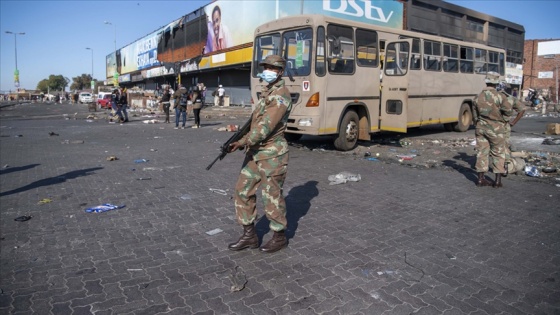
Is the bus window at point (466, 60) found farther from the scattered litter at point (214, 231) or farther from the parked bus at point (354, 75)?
the scattered litter at point (214, 231)

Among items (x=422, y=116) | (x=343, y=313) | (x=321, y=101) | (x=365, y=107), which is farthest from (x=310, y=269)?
(x=422, y=116)

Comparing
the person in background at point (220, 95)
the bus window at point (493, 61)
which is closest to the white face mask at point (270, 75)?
the bus window at point (493, 61)

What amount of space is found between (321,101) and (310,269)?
6383 millimetres

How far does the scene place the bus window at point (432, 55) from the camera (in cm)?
1198

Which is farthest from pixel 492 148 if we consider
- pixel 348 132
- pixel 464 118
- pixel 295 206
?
pixel 464 118

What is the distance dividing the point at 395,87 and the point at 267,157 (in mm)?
7807

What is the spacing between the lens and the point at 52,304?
304 cm

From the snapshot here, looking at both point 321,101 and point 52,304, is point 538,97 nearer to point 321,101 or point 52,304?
point 321,101

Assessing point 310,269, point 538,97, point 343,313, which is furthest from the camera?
point 538,97

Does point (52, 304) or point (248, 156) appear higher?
point (248, 156)

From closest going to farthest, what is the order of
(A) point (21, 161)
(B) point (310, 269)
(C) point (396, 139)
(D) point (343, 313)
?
(D) point (343, 313) → (B) point (310, 269) → (A) point (21, 161) → (C) point (396, 139)

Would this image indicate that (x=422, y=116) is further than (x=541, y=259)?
Yes

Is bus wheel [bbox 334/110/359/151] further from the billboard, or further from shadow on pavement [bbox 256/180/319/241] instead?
the billboard

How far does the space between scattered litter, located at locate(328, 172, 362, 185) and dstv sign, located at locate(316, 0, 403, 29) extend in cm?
2103
